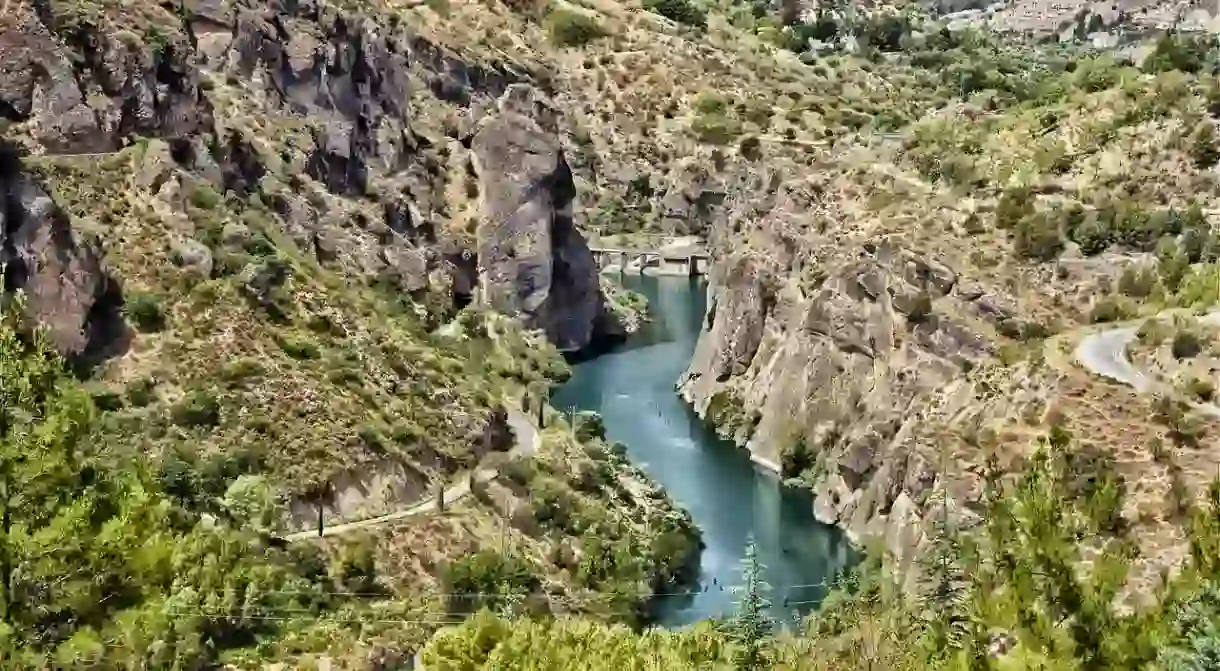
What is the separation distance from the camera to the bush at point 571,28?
138875mm

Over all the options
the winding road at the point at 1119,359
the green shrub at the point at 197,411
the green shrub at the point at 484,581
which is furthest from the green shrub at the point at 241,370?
the winding road at the point at 1119,359

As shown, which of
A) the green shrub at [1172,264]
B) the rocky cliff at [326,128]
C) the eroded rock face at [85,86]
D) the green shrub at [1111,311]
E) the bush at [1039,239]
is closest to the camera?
the green shrub at [1111,311]

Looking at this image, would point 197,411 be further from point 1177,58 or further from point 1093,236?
point 1177,58

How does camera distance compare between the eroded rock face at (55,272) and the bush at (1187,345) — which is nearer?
the bush at (1187,345)

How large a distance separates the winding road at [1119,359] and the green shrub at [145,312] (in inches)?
1370

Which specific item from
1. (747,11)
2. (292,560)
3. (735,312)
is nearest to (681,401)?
(735,312)

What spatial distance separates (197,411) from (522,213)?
146ft

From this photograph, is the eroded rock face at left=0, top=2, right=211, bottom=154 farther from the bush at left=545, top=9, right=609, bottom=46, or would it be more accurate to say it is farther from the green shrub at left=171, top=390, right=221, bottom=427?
the bush at left=545, top=9, right=609, bottom=46

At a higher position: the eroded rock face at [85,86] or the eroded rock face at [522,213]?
the eroded rock face at [85,86]

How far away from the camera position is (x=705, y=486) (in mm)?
70438

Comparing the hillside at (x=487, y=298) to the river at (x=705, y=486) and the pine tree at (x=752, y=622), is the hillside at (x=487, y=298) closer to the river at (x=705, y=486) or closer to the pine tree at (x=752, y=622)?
the river at (x=705, y=486)

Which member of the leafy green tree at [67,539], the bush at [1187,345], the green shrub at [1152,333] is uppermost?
the leafy green tree at [67,539]

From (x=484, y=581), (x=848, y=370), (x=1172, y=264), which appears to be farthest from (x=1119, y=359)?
(x=484, y=581)

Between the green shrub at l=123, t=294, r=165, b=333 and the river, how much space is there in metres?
22.6
